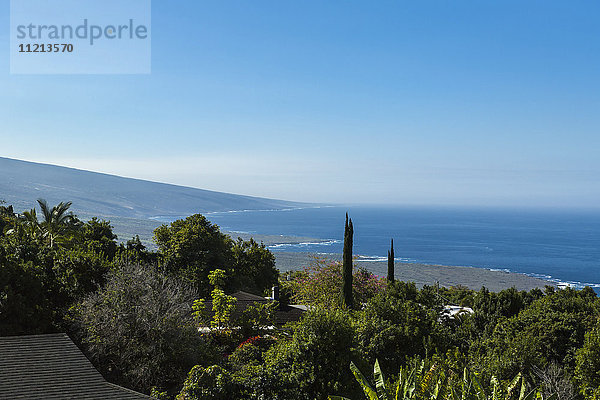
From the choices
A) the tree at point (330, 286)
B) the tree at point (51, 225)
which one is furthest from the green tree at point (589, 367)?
the tree at point (51, 225)

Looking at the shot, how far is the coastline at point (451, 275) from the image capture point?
304ft

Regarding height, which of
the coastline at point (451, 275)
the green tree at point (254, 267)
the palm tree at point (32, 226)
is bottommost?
the coastline at point (451, 275)

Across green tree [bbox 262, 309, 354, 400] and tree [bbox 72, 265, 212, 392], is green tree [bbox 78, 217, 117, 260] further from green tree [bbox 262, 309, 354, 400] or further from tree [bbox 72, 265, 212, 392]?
green tree [bbox 262, 309, 354, 400]

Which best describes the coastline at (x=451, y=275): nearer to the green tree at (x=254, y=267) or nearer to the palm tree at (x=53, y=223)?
the green tree at (x=254, y=267)

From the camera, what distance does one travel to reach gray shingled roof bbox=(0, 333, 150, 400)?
12273 millimetres

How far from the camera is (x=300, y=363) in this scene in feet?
49.8

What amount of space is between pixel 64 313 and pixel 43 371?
9765mm

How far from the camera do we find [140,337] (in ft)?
63.2

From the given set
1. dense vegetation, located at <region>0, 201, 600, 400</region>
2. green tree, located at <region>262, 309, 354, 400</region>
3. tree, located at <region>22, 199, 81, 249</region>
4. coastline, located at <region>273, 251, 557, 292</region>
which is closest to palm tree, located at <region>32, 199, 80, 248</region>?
tree, located at <region>22, 199, 81, 249</region>

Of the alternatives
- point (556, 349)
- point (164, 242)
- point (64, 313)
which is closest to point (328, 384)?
point (64, 313)

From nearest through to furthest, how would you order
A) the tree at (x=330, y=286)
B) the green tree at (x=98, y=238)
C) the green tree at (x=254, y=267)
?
the green tree at (x=98, y=238) < the tree at (x=330, y=286) < the green tree at (x=254, y=267)

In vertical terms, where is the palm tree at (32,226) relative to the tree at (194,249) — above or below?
above

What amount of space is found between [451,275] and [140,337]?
312 ft

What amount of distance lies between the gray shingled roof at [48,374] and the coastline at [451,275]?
75612mm
